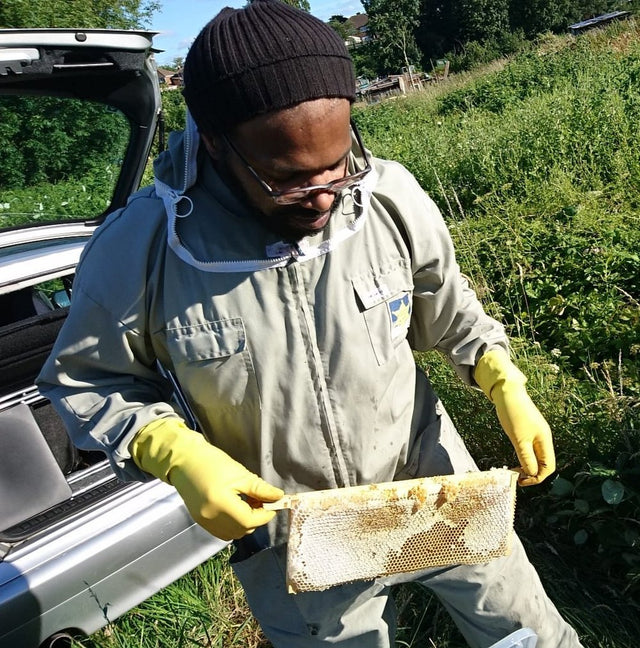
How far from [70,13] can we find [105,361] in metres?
21.2

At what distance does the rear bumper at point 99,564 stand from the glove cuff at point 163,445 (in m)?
0.93

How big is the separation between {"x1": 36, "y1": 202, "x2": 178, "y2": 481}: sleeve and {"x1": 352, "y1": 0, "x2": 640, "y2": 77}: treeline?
51.9 meters

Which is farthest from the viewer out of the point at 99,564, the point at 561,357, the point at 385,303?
the point at 561,357

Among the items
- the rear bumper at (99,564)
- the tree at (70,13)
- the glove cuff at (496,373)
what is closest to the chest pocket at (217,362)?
the glove cuff at (496,373)

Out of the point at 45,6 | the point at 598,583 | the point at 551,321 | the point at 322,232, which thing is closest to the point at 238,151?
the point at 322,232

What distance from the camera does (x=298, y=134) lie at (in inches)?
50.4

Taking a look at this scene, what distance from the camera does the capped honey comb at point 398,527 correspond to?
→ 4.99ft

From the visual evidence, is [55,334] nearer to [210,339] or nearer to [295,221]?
[210,339]

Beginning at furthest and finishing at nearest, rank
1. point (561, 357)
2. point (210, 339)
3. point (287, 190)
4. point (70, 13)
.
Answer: point (70, 13)
point (561, 357)
point (210, 339)
point (287, 190)

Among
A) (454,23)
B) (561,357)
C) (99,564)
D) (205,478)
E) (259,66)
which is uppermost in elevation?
(454,23)

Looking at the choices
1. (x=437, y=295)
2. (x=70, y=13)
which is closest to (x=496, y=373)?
(x=437, y=295)

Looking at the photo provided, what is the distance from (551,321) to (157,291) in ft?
8.69

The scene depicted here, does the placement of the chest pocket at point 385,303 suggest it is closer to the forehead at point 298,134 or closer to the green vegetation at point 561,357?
the forehead at point 298,134

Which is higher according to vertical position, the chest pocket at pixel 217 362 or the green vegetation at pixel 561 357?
the chest pocket at pixel 217 362
